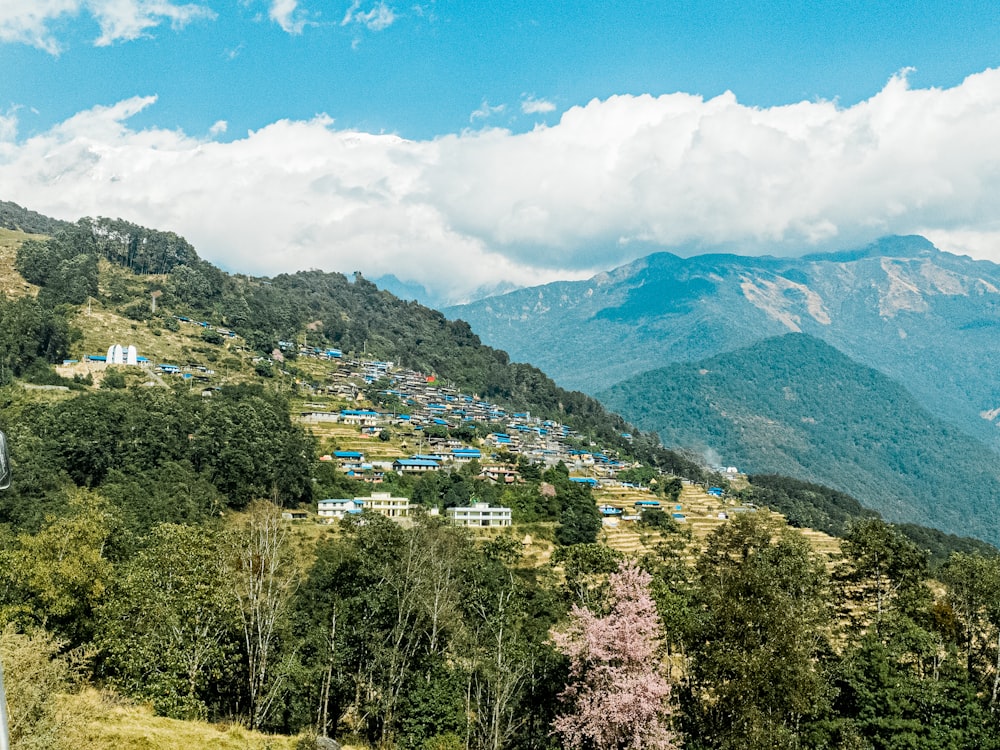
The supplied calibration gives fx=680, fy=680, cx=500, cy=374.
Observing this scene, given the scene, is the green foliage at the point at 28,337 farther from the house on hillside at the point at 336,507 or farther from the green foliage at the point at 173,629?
the green foliage at the point at 173,629

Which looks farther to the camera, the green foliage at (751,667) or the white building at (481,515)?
the white building at (481,515)

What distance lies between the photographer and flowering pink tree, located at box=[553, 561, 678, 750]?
19.5 meters

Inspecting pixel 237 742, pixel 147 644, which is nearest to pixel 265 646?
pixel 147 644

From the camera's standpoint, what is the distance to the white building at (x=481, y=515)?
6675 cm

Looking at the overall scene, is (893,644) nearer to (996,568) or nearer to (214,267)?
(996,568)

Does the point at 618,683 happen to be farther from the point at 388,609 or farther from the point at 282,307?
the point at 282,307

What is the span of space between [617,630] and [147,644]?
45.9 ft

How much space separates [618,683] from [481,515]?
48.3 m

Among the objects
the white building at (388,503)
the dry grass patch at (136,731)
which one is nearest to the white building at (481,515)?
the white building at (388,503)

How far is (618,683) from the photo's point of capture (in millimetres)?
19828

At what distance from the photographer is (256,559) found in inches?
1069

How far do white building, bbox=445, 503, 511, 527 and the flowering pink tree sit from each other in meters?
44.7

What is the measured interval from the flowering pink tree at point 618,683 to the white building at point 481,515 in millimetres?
44723

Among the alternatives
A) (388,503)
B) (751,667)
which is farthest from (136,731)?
(388,503)
